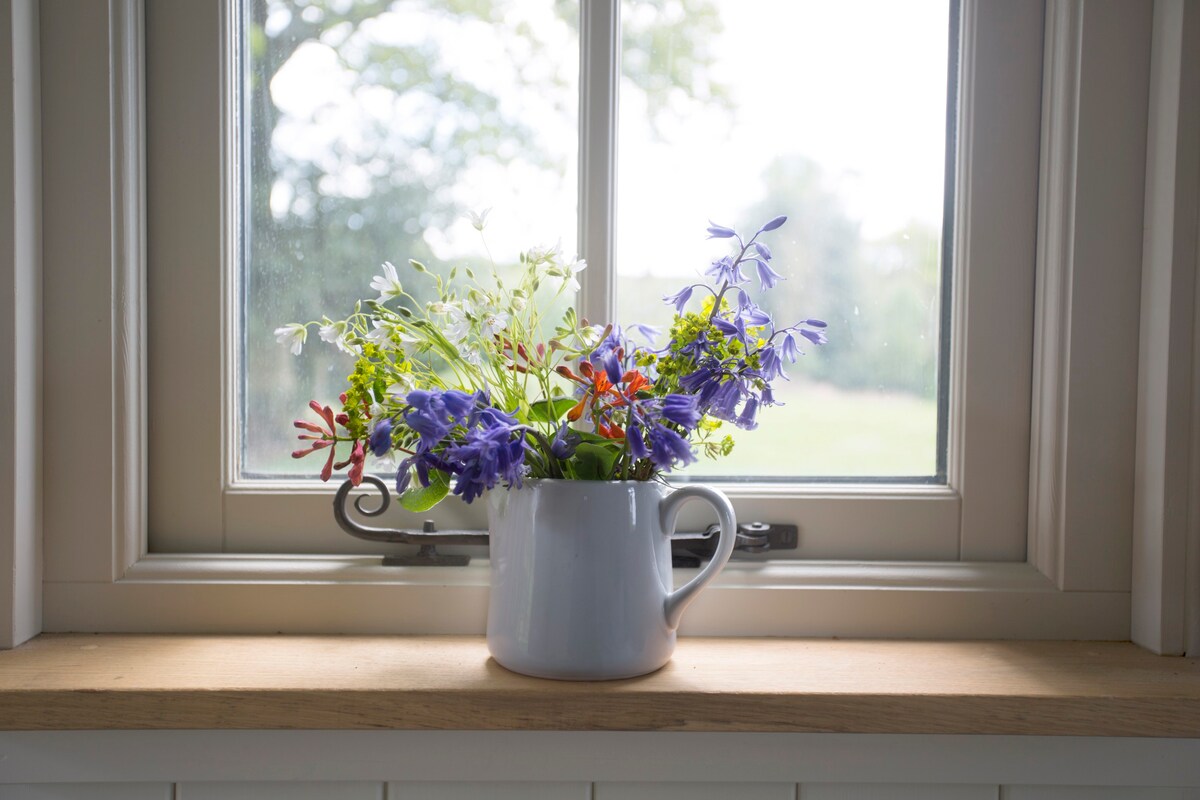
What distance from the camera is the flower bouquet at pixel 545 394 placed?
582 mm

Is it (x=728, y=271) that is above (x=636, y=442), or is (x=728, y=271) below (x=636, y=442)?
→ above

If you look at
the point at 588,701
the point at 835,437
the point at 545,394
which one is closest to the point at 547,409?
the point at 545,394

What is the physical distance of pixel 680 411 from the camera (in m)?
0.59

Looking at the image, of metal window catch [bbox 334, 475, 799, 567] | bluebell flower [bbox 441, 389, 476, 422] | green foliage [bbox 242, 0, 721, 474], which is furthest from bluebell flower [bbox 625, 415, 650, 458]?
green foliage [bbox 242, 0, 721, 474]

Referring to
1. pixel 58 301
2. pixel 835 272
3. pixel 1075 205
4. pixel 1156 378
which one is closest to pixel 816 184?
pixel 835 272

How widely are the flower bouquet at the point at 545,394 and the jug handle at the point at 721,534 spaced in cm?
3

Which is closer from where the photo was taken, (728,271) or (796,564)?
(728,271)

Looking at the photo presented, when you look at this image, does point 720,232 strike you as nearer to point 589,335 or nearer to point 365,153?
point 589,335

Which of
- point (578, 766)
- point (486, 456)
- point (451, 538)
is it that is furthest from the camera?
point (451, 538)

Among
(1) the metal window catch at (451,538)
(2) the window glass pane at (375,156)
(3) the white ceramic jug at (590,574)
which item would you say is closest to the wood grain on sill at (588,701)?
(3) the white ceramic jug at (590,574)

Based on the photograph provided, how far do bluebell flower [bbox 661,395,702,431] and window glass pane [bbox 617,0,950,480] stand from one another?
0.82 ft

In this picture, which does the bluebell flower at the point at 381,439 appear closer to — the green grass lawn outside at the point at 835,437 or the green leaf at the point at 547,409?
the green leaf at the point at 547,409

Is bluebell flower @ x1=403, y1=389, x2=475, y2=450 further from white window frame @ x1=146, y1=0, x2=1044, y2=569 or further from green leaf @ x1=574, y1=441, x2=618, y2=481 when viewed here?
white window frame @ x1=146, y1=0, x2=1044, y2=569

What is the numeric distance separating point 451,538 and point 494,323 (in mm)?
252
